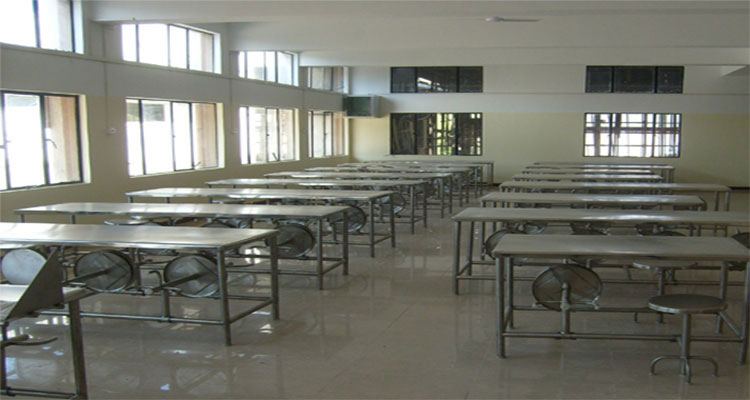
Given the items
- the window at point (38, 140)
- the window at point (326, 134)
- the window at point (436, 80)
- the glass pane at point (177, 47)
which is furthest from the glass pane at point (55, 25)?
the window at point (436, 80)

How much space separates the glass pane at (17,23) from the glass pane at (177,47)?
2469mm

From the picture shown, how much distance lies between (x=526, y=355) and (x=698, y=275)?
2925 mm

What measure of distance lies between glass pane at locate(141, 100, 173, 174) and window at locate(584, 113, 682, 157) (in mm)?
10361

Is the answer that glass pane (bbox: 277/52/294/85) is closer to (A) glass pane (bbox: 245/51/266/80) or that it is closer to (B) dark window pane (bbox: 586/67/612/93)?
(A) glass pane (bbox: 245/51/266/80)

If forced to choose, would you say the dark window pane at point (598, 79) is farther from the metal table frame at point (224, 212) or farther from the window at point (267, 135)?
the metal table frame at point (224, 212)

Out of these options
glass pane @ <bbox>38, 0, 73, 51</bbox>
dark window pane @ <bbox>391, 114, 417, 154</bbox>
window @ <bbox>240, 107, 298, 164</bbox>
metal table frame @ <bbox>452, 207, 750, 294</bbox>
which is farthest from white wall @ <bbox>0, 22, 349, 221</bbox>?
dark window pane @ <bbox>391, 114, 417, 154</bbox>

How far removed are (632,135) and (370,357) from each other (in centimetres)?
1380

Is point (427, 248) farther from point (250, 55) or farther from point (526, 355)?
point (250, 55)

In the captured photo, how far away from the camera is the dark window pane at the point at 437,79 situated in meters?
16.1

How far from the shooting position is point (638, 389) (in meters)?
3.15

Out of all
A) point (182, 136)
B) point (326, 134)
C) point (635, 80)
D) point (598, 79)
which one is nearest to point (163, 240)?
point (182, 136)

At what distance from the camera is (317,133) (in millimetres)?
15234

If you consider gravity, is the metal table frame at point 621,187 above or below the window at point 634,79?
below

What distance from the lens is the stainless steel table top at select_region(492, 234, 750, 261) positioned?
3406 mm
